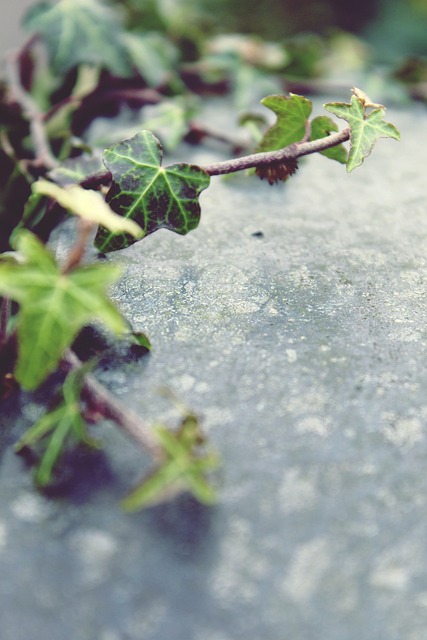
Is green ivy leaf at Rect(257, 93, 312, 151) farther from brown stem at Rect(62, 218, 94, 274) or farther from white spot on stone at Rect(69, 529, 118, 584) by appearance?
white spot on stone at Rect(69, 529, 118, 584)

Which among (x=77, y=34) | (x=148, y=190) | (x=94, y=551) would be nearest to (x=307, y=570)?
(x=94, y=551)

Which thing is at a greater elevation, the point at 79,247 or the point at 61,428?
the point at 79,247

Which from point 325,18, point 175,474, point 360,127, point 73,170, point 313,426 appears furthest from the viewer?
point 325,18

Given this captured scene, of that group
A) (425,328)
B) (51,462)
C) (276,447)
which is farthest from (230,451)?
(425,328)

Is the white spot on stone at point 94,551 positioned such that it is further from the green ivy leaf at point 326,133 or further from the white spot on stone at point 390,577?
the green ivy leaf at point 326,133

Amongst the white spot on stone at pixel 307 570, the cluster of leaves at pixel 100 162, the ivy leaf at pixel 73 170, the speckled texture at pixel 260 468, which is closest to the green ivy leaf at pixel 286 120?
the cluster of leaves at pixel 100 162

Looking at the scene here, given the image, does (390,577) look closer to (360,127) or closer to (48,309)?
(48,309)
